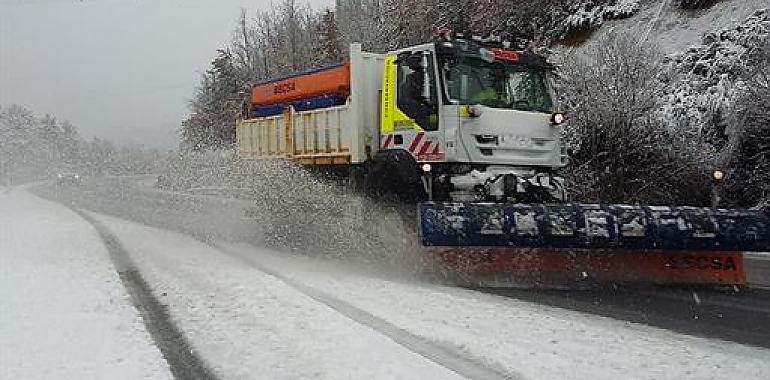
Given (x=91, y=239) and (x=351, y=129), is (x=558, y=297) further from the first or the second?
(x=91, y=239)

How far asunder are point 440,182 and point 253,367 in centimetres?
460

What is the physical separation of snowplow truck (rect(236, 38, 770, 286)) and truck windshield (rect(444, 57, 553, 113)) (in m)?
0.02

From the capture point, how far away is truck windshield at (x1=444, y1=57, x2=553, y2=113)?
8.62m

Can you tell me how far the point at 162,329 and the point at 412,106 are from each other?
4.44 meters

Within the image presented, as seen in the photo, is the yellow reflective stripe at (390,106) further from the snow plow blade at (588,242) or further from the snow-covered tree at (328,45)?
the snow-covered tree at (328,45)

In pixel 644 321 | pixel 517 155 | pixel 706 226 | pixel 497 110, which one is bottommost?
pixel 644 321

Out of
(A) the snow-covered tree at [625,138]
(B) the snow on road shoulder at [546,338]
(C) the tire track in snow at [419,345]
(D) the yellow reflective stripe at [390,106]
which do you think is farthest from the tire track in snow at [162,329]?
(A) the snow-covered tree at [625,138]

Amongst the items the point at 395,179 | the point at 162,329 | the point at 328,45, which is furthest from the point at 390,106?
the point at 328,45

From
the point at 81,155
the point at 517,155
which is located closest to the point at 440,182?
the point at 517,155

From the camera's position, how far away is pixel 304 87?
37.3 feet

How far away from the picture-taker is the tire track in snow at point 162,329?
4.51m

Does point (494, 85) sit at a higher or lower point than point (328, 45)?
lower

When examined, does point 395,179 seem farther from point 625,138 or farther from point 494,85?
point 625,138

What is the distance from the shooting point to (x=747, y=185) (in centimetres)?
1481
